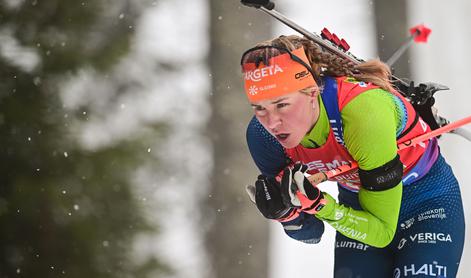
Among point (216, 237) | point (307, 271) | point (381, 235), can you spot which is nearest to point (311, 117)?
point (381, 235)

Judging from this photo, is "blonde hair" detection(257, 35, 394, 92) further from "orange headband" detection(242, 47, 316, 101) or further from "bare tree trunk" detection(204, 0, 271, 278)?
"bare tree trunk" detection(204, 0, 271, 278)

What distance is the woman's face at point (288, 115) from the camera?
114 inches

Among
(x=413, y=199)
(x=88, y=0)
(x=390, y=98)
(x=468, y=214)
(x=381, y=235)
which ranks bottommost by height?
(x=381, y=235)

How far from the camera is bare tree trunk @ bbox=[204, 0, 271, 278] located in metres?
6.96

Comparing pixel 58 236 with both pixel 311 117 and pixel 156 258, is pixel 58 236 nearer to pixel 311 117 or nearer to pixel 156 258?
pixel 156 258

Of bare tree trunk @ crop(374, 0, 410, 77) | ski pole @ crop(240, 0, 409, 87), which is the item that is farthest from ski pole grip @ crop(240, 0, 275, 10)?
bare tree trunk @ crop(374, 0, 410, 77)

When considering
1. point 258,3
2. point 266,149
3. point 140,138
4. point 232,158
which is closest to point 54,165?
point 140,138

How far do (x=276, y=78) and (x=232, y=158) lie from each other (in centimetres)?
430

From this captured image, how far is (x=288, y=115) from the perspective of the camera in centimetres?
289

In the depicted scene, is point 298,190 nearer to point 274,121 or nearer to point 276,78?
point 274,121

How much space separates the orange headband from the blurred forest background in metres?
3.27

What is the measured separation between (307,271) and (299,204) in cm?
542

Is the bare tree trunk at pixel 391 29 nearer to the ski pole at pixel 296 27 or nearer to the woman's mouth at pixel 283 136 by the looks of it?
the ski pole at pixel 296 27

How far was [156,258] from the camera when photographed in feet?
21.1
